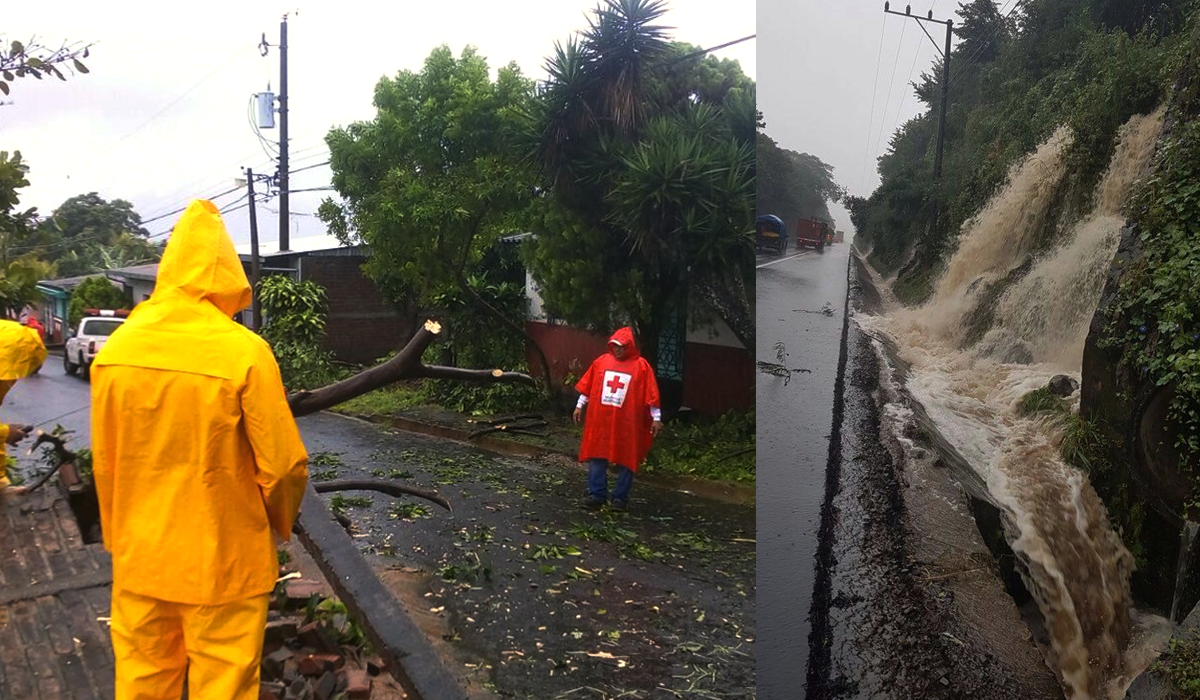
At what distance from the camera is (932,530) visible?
1.24 meters

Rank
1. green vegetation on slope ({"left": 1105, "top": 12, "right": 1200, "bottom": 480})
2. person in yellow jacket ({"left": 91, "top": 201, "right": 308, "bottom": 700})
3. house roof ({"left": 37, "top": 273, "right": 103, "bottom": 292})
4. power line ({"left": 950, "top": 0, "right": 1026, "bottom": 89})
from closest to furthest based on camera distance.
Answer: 1. green vegetation on slope ({"left": 1105, "top": 12, "right": 1200, "bottom": 480})
2. power line ({"left": 950, "top": 0, "right": 1026, "bottom": 89})
3. person in yellow jacket ({"left": 91, "top": 201, "right": 308, "bottom": 700})
4. house roof ({"left": 37, "top": 273, "right": 103, "bottom": 292})

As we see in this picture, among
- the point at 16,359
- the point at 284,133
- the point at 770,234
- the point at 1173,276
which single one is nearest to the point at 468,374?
the point at 284,133

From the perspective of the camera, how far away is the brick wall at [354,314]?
1.59 meters

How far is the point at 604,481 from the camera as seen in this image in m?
1.62

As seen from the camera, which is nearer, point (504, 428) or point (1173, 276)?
point (1173, 276)

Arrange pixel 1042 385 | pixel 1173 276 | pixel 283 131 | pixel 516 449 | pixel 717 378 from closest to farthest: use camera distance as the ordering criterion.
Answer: pixel 1173 276, pixel 1042 385, pixel 717 378, pixel 283 131, pixel 516 449

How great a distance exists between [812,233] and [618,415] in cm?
45

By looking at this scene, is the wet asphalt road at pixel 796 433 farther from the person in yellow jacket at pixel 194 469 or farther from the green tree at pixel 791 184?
the person in yellow jacket at pixel 194 469

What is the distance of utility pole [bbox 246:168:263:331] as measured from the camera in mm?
1548

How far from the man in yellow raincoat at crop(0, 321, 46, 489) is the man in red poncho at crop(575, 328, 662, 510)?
3.65 feet

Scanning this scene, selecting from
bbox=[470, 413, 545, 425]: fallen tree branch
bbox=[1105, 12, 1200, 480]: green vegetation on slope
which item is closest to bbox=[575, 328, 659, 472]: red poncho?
bbox=[470, 413, 545, 425]: fallen tree branch

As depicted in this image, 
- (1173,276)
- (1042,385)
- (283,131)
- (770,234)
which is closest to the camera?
(1173,276)

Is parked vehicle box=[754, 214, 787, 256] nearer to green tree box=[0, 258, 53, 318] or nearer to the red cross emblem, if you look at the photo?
the red cross emblem

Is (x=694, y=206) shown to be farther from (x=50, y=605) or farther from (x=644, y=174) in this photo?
(x=50, y=605)
